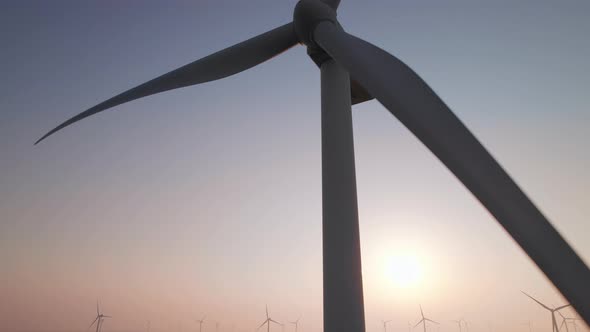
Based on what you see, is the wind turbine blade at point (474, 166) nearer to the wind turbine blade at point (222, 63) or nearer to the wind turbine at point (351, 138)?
the wind turbine at point (351, 138)

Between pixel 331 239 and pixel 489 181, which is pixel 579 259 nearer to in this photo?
pixel 489 181

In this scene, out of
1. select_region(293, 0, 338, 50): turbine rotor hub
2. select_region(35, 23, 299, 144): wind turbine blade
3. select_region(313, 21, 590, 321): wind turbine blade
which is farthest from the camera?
→ select_region(35, 23, 299, 144): wind turbine blade

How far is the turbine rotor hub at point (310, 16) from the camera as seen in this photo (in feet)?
37.4

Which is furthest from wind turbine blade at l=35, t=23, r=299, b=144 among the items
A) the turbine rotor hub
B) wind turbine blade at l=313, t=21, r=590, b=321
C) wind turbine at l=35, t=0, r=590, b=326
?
wind turbine blade at l=313, t=21, r=590, b=321

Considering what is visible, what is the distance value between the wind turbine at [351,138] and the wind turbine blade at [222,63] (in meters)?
0.04

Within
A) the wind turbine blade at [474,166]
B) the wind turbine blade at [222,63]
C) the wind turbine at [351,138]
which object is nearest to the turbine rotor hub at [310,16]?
the wind turbine at [351,138]

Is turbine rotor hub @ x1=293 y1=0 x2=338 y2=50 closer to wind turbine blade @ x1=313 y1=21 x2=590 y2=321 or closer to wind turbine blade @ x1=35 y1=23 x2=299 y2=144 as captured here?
wind turbine blade @ x1=35 y1=23 x2=299 y2=144

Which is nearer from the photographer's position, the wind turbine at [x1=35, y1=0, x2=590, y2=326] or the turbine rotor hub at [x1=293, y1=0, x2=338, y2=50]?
the wind turbine at [x1=35, y1=0, x2=590, y2=326]

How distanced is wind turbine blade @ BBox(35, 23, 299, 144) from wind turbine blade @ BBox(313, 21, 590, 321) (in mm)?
5990

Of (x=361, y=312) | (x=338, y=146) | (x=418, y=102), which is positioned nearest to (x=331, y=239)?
(x=361, y=312)

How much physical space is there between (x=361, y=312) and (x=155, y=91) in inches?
406

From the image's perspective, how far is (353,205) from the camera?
9344 mm

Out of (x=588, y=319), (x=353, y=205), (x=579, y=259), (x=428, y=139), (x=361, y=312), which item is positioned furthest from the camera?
(x=353, y=205)

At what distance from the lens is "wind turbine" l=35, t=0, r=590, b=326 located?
3609 mm
